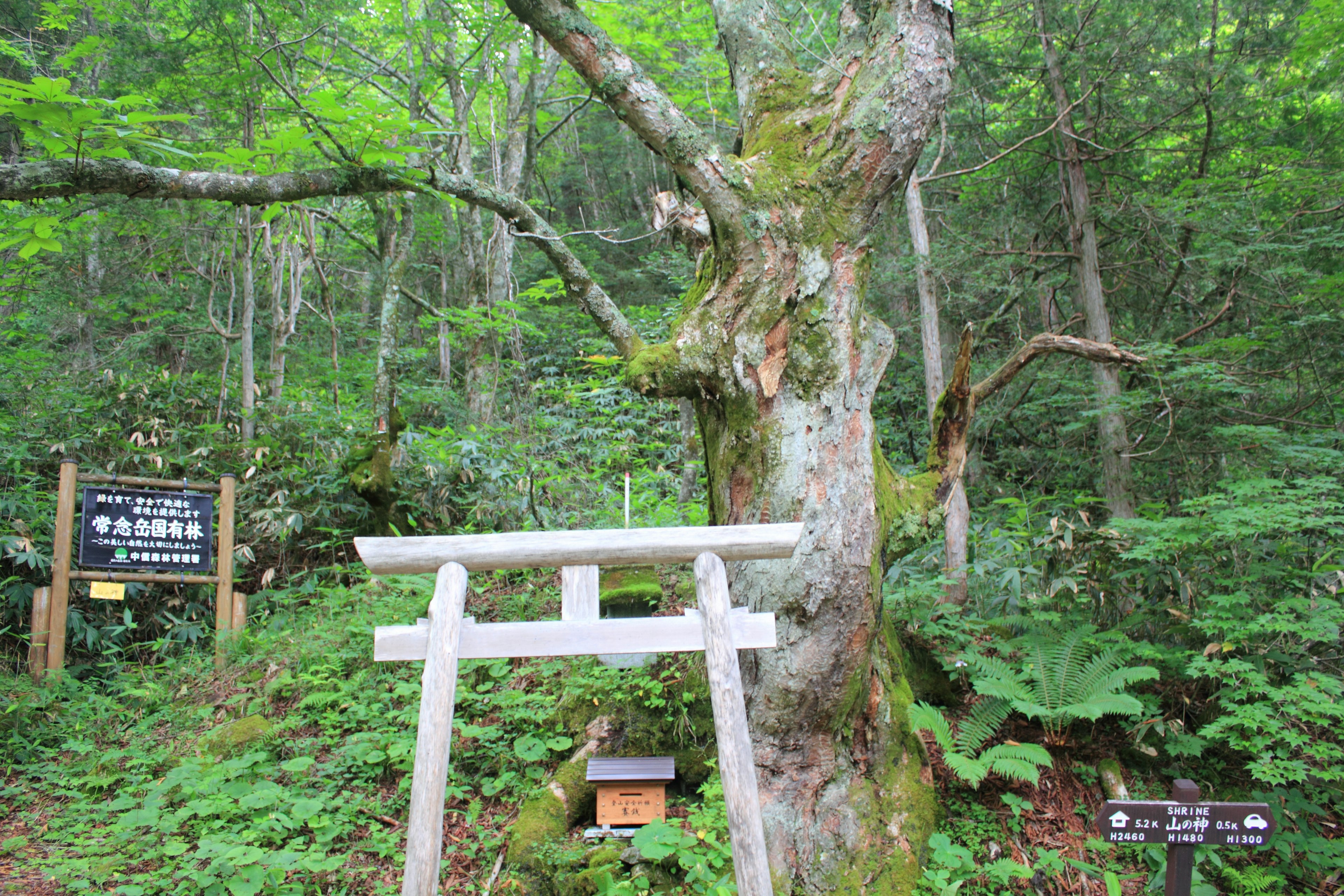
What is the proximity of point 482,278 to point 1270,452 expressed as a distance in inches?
345

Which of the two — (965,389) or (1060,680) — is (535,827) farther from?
(965,389)

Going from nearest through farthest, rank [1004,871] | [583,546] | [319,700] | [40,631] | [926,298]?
[583,546] < [1004,871] < [319,700] < [40,631] < [926,298]

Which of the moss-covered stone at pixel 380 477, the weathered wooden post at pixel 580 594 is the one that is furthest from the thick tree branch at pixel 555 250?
the moss-covered stone at pixel 380 477

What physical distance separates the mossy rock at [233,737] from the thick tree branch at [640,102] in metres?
4.36

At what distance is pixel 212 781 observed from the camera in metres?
4.25

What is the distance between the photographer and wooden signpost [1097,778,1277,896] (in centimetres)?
298

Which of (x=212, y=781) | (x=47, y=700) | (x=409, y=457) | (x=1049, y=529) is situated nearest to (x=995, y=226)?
(x=1049, y=529)

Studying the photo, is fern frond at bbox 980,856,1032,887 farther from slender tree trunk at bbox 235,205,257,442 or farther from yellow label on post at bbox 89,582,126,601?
slender tree trunk at bbox 235,205,257,442

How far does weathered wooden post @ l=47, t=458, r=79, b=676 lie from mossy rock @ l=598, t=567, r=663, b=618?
4.39 m

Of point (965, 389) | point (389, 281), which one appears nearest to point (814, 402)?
point (965, 389)

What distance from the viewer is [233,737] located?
4.84 m

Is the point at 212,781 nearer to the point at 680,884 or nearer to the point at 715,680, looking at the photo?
the point at 680,884

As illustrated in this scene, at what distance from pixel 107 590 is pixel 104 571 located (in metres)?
0.16

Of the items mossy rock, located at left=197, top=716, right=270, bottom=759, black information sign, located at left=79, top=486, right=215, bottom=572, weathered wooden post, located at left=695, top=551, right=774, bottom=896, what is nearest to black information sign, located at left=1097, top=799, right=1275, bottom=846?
weathered wooden post, located at left=695, top=551, right=774, bottom=896
